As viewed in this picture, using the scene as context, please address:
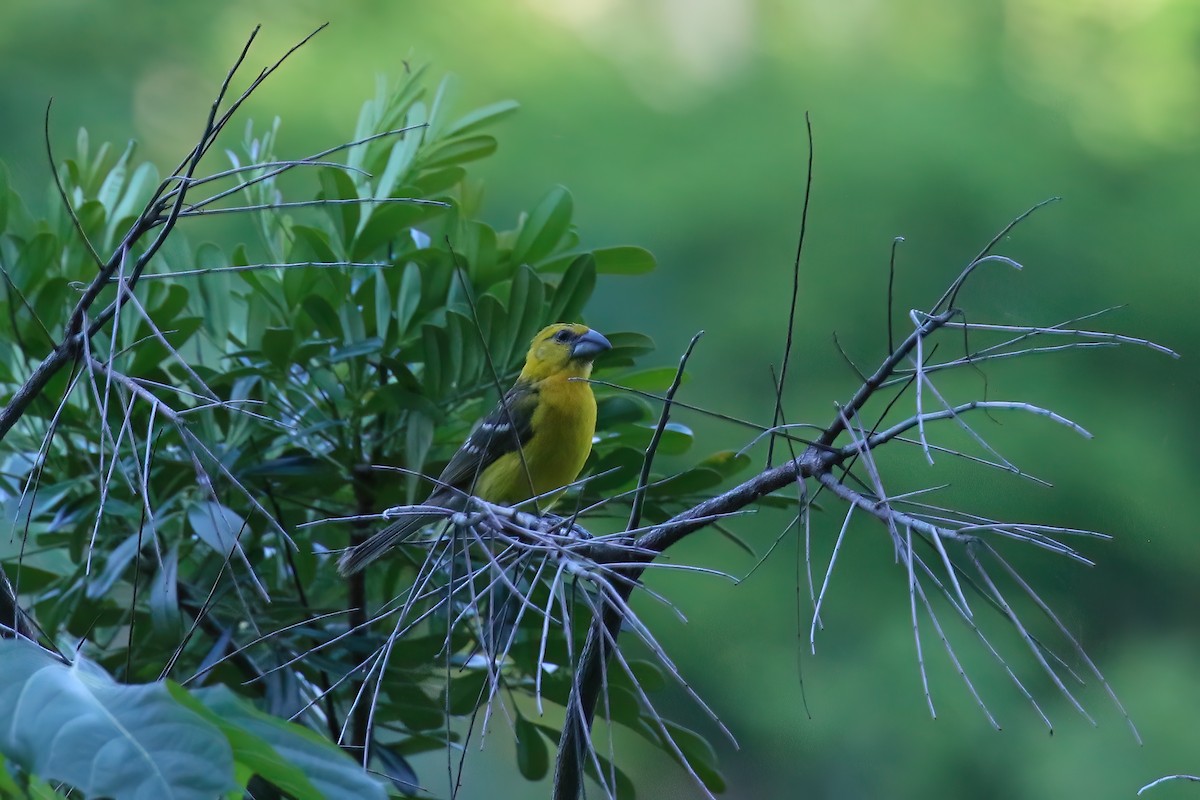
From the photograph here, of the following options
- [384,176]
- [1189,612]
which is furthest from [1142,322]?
[384,176]

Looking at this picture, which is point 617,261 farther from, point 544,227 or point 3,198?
point 3,198

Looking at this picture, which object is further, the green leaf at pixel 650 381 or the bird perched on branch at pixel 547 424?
the bird perched on branch at pixel 547 424

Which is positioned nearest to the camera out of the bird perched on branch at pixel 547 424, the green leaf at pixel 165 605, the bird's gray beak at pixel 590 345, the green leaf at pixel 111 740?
the green leaf at pixel 111 740

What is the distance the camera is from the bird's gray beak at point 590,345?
106cm

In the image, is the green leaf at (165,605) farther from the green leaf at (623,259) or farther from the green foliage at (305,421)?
the green leaf at (623,259)

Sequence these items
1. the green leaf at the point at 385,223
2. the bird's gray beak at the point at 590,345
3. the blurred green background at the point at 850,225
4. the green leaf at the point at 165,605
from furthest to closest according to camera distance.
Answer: the blurred green background at the point at 850,225, the bird's gray beak at the point at 590,345, the green leaf at the point at 385,223, the green leaf at the point at 165,605

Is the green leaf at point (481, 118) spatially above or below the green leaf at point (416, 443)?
above

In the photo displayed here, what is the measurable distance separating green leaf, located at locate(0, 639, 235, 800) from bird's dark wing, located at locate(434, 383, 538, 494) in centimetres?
44

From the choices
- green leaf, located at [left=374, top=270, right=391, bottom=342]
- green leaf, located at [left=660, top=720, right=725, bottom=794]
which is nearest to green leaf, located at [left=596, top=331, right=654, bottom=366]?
green leaf, located at [left=374, top=270, right=391, bottom=342]

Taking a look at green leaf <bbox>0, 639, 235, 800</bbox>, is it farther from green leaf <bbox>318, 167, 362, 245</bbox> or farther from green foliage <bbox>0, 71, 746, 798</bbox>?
green leaf <bbox>318, 167, 362, 245</bbox>

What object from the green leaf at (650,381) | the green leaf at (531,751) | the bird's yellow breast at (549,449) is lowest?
the green leaf at (531,751)

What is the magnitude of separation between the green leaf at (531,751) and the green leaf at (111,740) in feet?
2.10

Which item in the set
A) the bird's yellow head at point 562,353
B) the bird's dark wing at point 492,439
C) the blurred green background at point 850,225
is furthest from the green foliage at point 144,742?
the blurred green background at point 850,225

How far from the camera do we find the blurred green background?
2.02 metres
